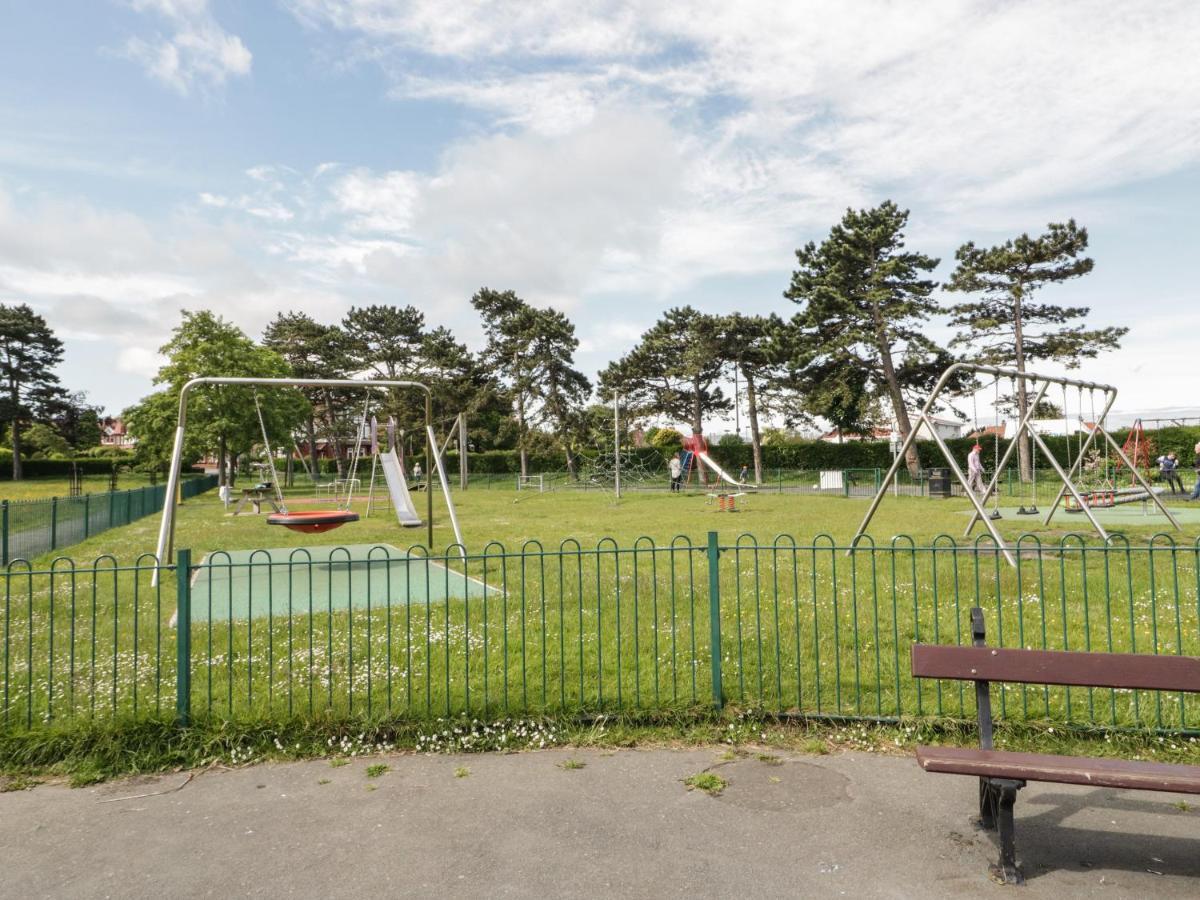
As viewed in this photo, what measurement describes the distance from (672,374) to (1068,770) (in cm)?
4388

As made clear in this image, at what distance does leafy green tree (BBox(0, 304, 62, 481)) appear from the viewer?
63062 millimetres

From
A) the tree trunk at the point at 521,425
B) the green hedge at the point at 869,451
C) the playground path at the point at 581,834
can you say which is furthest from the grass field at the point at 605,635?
the tree trunk at the point at 521,425

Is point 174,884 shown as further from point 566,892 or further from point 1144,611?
point 1144,611

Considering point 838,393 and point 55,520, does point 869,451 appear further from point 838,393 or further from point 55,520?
point 55,520

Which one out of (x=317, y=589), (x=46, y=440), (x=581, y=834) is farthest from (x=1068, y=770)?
(x=46, y=440)

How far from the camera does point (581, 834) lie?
12.3ft

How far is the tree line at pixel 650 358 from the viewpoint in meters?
37.2

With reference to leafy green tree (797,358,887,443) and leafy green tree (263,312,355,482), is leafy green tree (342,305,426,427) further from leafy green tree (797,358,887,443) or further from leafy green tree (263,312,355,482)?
leafy green tree (797,358,887,443)

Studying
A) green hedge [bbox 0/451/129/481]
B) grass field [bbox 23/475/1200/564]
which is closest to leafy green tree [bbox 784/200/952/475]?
grass field [bbox 23/475/1200/564]

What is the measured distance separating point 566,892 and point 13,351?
77917 mm

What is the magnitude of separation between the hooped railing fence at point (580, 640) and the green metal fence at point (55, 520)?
3735 millimetres

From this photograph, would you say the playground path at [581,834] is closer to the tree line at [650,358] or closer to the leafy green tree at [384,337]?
the tree line at [650,358]

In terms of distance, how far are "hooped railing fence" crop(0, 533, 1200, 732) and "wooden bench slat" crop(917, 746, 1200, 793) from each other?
1.32 meters

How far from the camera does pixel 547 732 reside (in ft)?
16.5
